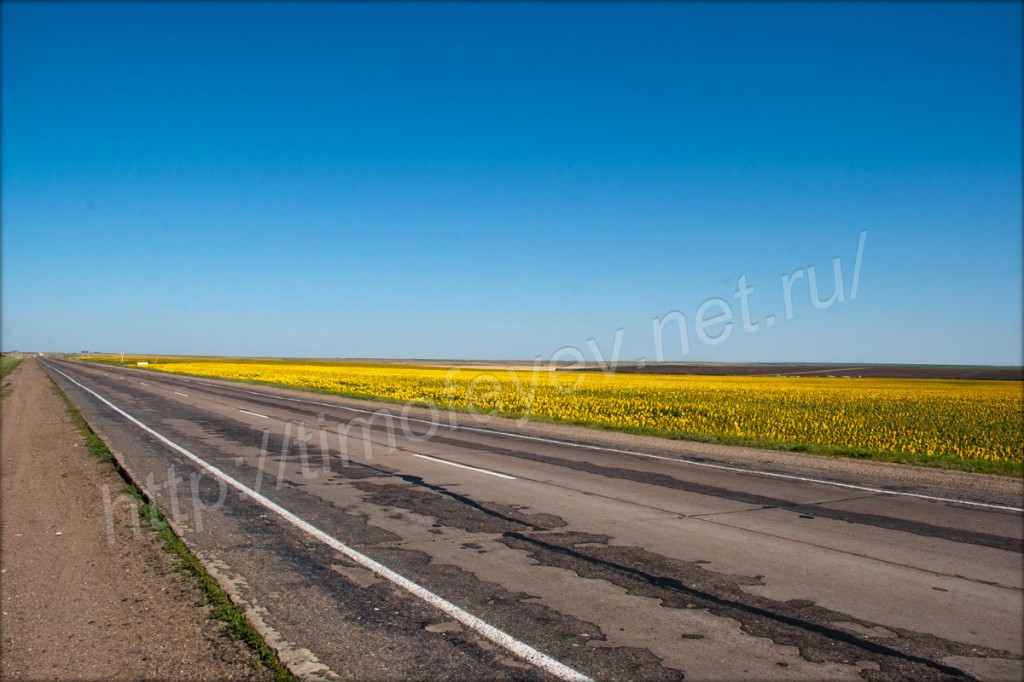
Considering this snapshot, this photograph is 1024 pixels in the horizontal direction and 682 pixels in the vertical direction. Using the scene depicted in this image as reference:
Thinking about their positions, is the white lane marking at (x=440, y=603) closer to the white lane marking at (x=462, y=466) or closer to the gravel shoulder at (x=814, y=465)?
the white lane marking at (x=462, y=466)

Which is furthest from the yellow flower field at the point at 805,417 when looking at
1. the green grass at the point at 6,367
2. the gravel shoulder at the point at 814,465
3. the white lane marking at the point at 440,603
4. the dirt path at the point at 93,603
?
the green grass at the point at 6,367

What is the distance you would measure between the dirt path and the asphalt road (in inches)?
16.8

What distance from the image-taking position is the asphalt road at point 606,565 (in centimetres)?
449

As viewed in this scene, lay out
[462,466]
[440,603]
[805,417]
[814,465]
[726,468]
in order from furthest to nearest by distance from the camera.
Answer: [805,417], [814,465], [726,468], [462,466], [440,603]

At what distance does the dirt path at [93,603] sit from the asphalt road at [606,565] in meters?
0.43

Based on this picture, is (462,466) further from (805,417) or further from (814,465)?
(805,417)

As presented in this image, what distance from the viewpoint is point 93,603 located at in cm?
551

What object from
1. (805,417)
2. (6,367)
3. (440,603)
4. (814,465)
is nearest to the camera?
(440,603)

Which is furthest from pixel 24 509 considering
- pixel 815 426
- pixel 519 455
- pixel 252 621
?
pixel 815 426

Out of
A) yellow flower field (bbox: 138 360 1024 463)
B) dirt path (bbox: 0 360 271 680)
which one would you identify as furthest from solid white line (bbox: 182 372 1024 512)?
dirt path (bbox: 0 360 271 680)

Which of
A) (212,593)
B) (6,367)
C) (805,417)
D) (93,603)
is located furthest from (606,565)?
(6,367)

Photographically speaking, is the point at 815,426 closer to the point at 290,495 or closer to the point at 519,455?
the point at 519,455

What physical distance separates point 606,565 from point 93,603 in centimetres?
450

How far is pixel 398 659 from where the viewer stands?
440 centimetres
